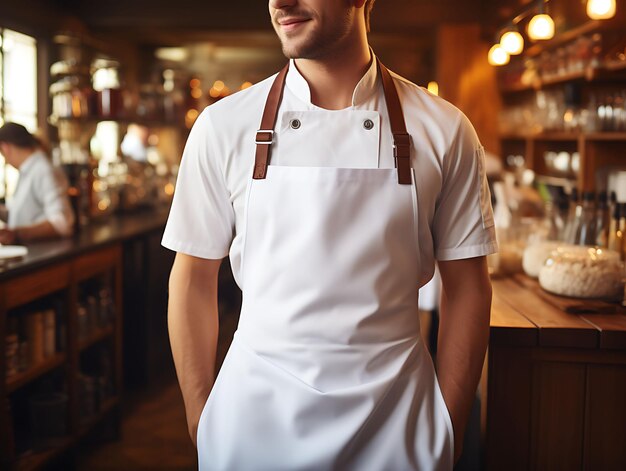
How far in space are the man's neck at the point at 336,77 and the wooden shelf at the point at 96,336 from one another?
2.50 m

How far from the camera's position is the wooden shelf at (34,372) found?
3.07 m

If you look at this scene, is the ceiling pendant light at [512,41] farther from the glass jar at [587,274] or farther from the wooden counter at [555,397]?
the wooden counter at [555,397]

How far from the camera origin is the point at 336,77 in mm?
1570

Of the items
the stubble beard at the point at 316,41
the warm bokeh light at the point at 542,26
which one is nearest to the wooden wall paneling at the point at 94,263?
the stubble beard at the point at 316,41

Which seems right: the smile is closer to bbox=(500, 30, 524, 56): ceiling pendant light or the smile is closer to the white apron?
the white apron

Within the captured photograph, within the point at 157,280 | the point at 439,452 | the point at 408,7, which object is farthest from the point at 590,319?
the point at 408,7

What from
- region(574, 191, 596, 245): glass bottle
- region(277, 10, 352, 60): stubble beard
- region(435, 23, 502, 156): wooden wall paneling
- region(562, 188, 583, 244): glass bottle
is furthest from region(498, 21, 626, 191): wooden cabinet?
region(277, 10, 352, 60): stubble beard

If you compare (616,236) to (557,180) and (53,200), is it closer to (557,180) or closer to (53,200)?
(53,200)

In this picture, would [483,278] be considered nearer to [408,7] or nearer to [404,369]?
[404,369]

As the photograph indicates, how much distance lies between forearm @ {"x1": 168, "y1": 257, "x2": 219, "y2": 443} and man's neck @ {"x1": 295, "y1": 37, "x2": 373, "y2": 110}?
17.1 inches

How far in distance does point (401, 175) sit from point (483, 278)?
31 centimetres

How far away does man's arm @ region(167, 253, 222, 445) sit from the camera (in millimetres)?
1640

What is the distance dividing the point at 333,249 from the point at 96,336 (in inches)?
107

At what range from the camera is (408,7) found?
6.48 metres
